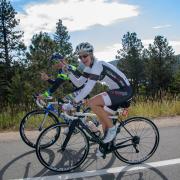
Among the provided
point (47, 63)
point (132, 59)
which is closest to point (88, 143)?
point (47, 63)

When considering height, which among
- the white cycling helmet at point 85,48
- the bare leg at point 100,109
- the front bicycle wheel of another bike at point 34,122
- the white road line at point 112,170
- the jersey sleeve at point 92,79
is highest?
the white cycling helmet at point 85,48

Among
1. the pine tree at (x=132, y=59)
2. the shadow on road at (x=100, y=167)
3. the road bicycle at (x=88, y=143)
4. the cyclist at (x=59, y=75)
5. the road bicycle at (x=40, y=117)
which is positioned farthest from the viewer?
the pine tree at (x=132, y=59)

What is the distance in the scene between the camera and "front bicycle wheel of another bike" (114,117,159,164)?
6.61 m

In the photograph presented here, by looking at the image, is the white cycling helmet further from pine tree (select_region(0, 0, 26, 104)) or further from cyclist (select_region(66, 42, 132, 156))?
pine tree (select_region(0, 0, 26, 104))

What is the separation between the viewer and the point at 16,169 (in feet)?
20.6

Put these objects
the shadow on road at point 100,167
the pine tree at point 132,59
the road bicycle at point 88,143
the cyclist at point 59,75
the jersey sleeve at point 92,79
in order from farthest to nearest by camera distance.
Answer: the pine tree at point 132,59, the cyclist at point 59,75, the road bicycle at point 88,143, the jersey sleeve at point 92,79, the shadow on road at point 100,167

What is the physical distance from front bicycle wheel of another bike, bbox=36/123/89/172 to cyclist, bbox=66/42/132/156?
31 centimetres

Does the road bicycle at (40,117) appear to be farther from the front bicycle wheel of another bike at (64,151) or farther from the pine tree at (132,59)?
the pine tree at (132,59)

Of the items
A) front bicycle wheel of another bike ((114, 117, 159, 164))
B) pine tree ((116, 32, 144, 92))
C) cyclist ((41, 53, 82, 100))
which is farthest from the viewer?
pine tree ((116, 32, 144, 92))

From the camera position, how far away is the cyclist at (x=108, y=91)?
620 cm

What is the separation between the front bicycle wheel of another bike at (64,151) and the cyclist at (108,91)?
12.2 inches

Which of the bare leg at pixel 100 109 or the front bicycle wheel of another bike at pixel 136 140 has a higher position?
the bare leg at pixel 100 109

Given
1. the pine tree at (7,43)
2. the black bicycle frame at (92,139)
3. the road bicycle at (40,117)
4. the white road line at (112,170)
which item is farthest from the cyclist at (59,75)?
the pine tree at (7,43)

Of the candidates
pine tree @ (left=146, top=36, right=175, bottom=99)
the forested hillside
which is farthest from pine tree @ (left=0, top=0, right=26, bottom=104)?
pine tree @ (left=146, top=36, right=175, bottom=99)
